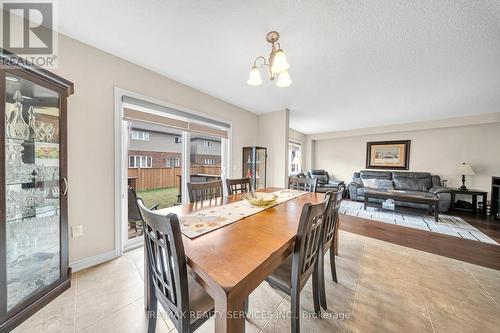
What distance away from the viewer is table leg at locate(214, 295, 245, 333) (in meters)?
0.64

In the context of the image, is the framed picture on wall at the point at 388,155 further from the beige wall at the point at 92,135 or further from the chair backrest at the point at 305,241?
the beige wall at the point at 92,135

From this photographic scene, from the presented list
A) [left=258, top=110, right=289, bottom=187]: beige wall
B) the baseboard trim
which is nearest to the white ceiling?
[left=258, top=110, right=289, bottom=187]: beige wall

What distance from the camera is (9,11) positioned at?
4.62 ft

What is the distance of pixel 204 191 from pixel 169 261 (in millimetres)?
1195

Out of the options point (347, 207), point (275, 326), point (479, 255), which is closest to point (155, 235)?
point (275, 326)

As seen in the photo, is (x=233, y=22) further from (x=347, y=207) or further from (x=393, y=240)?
(x=347, y=207)

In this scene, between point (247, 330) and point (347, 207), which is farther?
point (347, 207)

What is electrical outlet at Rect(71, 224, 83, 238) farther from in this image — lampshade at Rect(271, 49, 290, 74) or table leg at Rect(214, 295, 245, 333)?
lampshade at Rect(271, 49, 290, 74)

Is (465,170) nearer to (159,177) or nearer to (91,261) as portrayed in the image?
(159,177)

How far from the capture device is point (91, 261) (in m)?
1.84

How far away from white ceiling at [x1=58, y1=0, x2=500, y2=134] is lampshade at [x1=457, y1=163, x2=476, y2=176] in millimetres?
2090

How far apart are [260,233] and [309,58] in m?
1.94

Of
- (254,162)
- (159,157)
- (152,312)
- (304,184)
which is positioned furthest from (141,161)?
(304,184)

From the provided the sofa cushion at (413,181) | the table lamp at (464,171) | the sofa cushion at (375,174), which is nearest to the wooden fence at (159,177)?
the sofa cushion at (375,174)
